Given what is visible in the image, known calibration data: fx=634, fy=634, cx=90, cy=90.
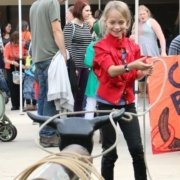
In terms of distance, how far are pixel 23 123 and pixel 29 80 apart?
83.1 inches

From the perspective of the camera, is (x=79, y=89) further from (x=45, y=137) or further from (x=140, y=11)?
(x=140, y=11)

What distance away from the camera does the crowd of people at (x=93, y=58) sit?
461 centimetres

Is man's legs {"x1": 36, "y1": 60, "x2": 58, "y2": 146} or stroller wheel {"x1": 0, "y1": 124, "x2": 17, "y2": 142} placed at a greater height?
man's legs {"x1": 36, "y1": 60, "x2": 58, "y2": 146}

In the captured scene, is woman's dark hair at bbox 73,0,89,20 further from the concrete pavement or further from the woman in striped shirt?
the concrete pavement

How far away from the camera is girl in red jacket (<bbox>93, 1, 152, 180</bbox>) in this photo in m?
4.52

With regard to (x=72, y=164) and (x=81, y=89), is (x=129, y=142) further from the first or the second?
(x=81, y=89)

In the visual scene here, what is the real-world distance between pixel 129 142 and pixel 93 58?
2.28 feet

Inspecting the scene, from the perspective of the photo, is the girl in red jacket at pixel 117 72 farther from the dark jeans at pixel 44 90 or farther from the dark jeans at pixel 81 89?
the dark jeans at pixel 81 89

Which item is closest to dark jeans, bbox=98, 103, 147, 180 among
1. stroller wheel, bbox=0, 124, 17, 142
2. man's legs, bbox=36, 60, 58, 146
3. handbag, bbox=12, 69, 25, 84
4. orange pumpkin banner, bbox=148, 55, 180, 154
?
orange pumpkin banner, bbox=148, 55, 180, 154

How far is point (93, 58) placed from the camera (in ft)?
15.8

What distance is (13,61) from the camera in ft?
43.5

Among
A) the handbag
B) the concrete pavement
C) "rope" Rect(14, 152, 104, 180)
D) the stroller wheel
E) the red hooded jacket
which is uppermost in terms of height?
the red hooded jacket

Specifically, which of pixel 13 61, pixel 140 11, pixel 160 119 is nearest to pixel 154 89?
pixel 160 119

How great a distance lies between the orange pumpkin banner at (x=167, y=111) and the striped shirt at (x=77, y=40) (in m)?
1.42
